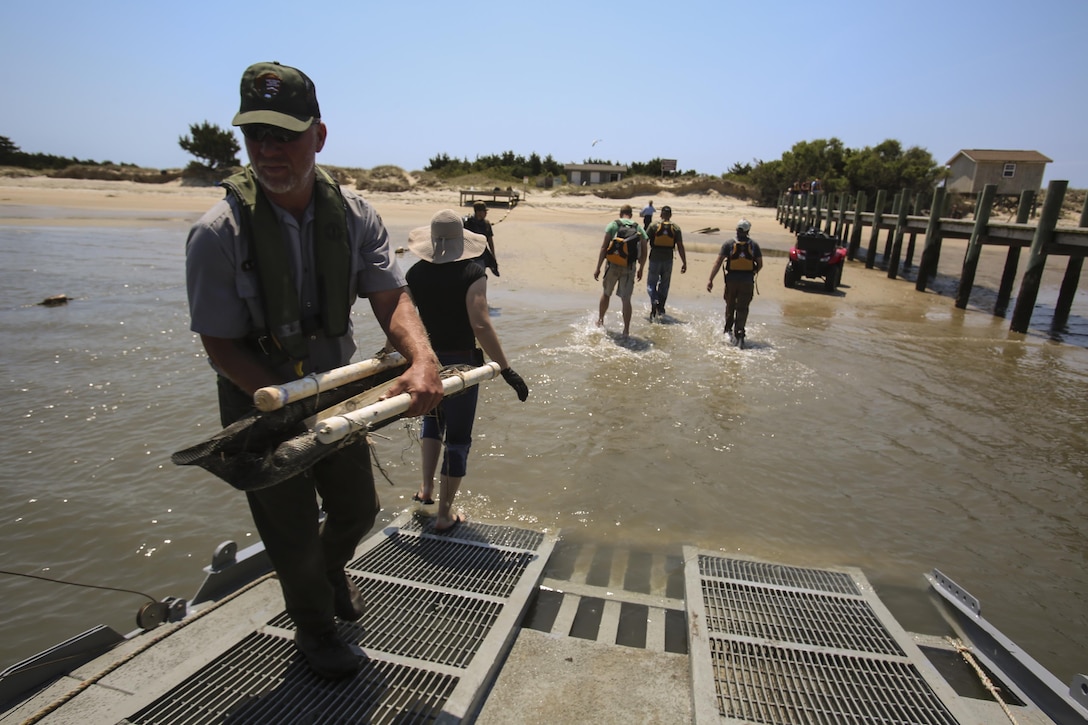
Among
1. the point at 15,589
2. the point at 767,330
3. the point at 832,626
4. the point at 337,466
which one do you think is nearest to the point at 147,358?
the point at 15,589

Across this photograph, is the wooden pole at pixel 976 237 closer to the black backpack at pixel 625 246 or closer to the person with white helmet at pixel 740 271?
the person with white helmet at pixel 740 271

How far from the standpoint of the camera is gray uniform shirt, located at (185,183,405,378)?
2.04 meters

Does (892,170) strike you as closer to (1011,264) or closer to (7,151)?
(1011,264)

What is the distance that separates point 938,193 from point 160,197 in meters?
43.9

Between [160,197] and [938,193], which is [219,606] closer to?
[938,193]

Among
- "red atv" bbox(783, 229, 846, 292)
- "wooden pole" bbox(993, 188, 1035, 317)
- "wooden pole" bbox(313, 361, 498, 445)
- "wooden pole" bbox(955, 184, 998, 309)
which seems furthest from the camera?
"red atv" bbox(783, 229, 846, 292)

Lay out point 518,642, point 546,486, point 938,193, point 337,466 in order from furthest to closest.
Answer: point 938,193 < point 546,486 < point 518,642 < point 337,466

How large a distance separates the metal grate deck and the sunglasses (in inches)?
105

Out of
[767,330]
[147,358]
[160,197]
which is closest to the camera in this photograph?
[147,358]

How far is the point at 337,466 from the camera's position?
251 centimetres

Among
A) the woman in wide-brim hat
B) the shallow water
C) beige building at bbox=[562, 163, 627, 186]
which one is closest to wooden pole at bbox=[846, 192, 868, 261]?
the shallow water

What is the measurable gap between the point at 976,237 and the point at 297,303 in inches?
637

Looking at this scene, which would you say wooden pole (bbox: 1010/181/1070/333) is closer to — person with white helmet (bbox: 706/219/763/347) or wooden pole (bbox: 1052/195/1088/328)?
wooden pole (bbox: 1052/195/1088/328)

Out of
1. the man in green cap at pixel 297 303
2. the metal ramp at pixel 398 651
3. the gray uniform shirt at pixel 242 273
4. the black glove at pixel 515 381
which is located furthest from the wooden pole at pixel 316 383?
the black glove at pixel 515 381
